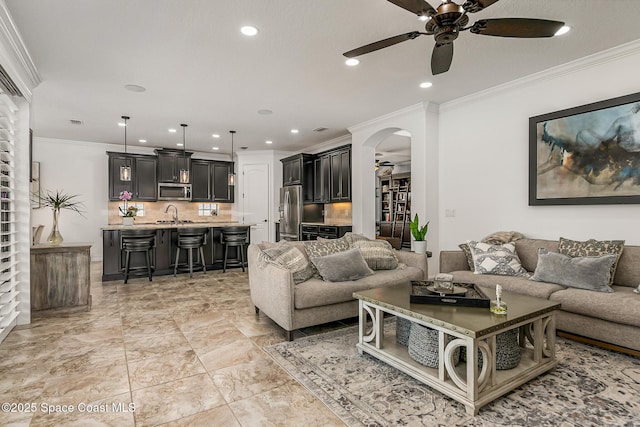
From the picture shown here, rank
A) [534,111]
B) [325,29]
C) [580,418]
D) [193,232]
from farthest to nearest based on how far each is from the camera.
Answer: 1. [193,232]
2. [534,111]
3. [325,29]
4. [580,418]

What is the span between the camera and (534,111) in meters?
4.04

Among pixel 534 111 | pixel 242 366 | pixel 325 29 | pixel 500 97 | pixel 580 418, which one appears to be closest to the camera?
pixel 580 418

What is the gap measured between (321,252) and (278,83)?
212 cm

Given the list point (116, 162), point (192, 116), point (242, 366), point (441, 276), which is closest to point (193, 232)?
point (192, 116)

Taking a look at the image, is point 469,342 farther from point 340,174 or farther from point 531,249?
point 340,174

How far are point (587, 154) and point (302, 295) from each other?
3.29m

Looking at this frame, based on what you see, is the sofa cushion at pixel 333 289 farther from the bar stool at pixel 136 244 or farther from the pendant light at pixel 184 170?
the pendant light at pixel 184 170

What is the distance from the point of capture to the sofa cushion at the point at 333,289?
10.0 ft

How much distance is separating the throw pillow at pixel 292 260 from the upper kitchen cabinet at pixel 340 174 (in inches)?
127

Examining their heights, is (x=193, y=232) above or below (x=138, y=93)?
below

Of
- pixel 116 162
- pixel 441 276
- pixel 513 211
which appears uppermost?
pixel 116 162

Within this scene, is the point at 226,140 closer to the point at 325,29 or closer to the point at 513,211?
the point at 325,29

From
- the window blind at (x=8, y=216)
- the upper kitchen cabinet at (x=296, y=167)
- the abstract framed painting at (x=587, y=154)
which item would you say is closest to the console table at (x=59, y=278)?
the window blind at (x=8, y=216)

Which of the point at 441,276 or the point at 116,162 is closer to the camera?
the point at 441,276
